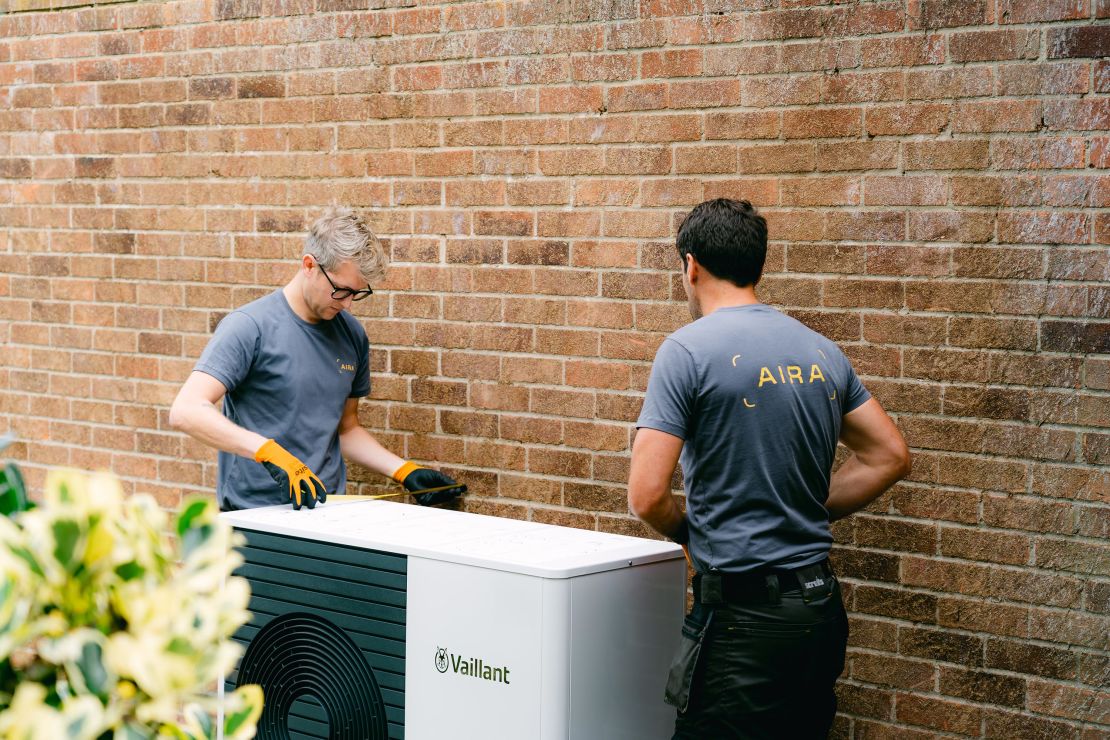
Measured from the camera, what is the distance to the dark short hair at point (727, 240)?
10.2 feet

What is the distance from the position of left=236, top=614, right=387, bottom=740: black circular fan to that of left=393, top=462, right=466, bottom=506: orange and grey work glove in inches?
36.4

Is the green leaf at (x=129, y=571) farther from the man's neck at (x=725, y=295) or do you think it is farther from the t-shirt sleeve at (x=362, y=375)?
the t-shirt sleeve at (x=362, y=375)

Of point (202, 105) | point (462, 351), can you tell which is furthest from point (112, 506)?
point (202, 105)

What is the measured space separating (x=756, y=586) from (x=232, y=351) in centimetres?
188

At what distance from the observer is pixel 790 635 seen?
9.74 feet

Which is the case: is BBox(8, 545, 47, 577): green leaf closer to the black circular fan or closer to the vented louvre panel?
the vented louvre panel

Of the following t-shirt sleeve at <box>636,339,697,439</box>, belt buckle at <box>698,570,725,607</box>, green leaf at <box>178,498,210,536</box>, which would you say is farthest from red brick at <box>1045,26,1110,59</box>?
green leaf at <box>178,498,210,536</box>

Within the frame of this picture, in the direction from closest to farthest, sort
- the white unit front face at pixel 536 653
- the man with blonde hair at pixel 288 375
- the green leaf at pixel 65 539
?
1. the green leaf at pixel 65 539
2. the white unit front face at pixel 536 653
3. the man with blonde hair at pixel 288 375

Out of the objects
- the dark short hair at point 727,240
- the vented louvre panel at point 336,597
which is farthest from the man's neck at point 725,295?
the vented louvre panel at point 336,597

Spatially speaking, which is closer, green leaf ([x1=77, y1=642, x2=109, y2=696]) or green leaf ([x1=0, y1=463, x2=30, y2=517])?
green leaf ([x1=77, y1=642, x2=109, y2=696])

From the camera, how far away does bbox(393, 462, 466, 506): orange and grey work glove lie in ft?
14.2

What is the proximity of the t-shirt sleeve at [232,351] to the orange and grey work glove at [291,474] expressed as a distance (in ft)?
0.90

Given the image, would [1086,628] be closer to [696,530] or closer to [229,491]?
[696,530]

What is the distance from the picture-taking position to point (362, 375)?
4.34 m
